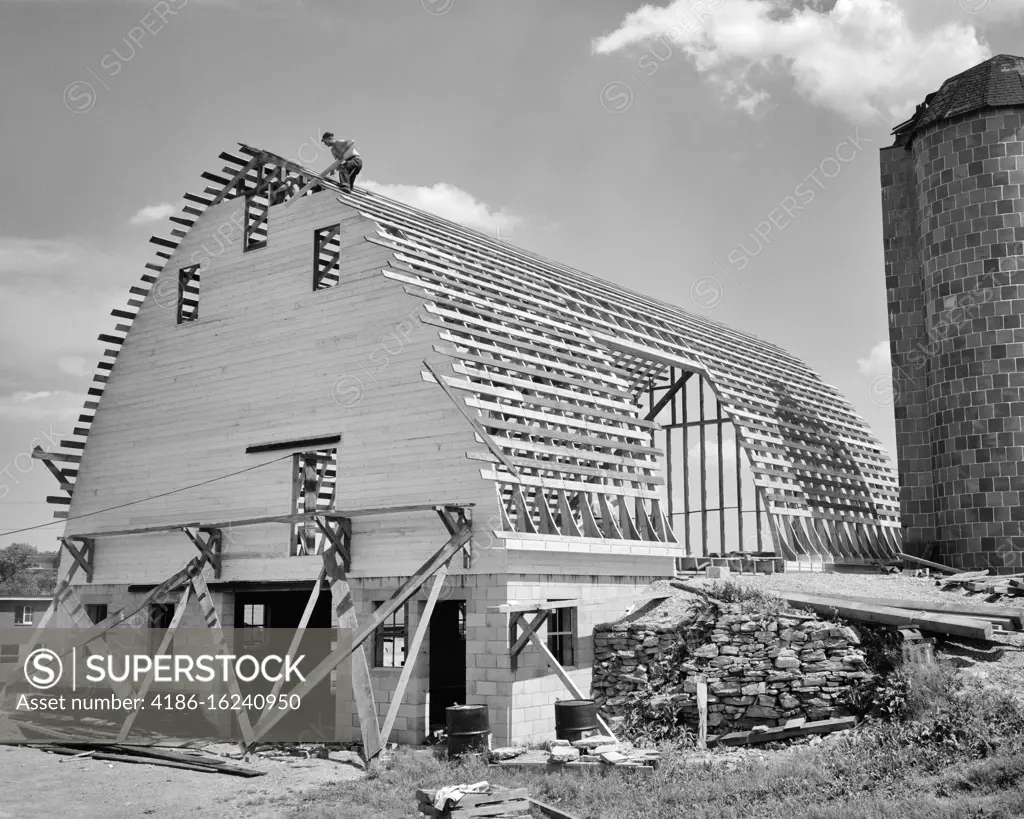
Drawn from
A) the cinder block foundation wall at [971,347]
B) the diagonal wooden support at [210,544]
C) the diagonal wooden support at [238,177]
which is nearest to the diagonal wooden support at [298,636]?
the diagonal wooden support at [210,544]

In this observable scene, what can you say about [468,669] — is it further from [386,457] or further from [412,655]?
[386,457]

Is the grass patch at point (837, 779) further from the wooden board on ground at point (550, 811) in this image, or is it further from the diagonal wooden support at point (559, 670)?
the diagonal wooden support at point (559, 670)

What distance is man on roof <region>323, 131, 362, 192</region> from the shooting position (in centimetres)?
2475

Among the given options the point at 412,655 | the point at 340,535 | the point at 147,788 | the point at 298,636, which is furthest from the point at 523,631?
the point at 147,788

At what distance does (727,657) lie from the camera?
18875 millimetres

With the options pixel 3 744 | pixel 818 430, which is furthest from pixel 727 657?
pixel 818 430

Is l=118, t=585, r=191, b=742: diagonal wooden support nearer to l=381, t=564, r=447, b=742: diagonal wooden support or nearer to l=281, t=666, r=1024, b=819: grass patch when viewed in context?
l=381, t=564, r=447, b=742: diagonal wooden support

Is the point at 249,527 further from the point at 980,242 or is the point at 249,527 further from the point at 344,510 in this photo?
the point at 980,242

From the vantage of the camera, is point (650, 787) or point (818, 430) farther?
point (818, 430)

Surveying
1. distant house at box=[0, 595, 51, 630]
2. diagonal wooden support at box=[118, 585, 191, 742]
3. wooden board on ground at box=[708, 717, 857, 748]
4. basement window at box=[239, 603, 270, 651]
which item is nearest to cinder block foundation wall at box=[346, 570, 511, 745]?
diagonal wooden support at box=[118, 585, 191, 742]

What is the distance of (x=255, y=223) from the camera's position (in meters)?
25.4

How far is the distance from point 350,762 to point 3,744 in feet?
25.0

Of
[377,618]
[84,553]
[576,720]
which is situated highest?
[84,553]

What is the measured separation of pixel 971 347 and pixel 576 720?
17.6m
